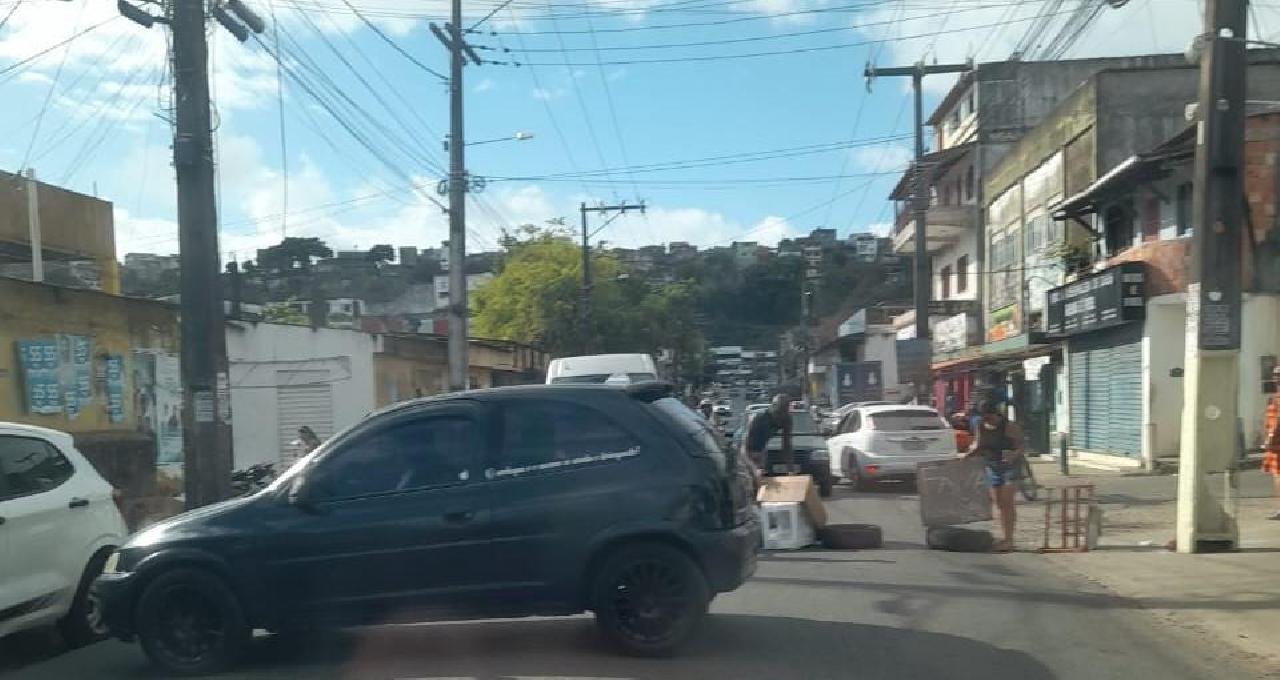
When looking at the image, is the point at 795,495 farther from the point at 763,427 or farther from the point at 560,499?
the point at 560,499

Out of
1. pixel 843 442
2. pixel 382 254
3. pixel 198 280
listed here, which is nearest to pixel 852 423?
pixel 843 442

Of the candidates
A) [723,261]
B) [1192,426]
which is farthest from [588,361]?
[723,261]

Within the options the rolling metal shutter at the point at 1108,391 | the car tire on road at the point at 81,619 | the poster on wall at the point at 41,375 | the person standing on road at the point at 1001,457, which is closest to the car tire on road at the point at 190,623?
the car tire on road at the point at 81,619

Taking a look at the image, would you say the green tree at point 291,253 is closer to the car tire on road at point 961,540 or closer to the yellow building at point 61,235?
the yellow building at point 61,235

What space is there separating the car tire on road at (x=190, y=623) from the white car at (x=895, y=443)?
14.2 meters

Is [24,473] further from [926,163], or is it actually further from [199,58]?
[926,163]

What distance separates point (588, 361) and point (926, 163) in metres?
16.6

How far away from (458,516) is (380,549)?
0.52 meters

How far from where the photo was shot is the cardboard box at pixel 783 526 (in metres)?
12.2

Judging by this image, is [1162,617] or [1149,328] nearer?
[1162,617]

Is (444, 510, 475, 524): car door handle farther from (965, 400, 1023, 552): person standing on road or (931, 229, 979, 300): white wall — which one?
(931, 229, 979, 300): white wall

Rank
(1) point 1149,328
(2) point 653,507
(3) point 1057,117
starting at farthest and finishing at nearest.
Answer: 1. (3) point 1057,117
2. (1) point 1149,328
3. (2) point 653,507

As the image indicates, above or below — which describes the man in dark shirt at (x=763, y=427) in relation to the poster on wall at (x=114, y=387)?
below

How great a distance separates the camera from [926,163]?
3203cm
